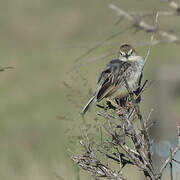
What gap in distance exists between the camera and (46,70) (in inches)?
870

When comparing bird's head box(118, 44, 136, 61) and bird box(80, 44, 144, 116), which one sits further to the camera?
bird's head box(118, 44, 136, 61)

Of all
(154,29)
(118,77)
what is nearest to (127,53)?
(118,77)

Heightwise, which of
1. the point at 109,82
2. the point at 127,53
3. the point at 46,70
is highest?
the point at 127,53

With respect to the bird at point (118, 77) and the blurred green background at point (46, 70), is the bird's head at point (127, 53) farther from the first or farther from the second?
the blurred green background at point (46, 70)

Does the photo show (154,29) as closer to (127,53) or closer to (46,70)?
(127,53)

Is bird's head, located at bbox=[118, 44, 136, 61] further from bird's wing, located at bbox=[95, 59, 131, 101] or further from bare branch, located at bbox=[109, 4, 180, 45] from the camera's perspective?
bare branch, located at bbox=[109, 4, 180, 45]

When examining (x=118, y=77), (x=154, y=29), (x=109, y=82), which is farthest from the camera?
(x=118, y=77)

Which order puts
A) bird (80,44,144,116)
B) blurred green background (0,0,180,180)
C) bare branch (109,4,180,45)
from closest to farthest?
bare branch (109,4,180,45), bird (80,44,144,116), blurred green background (0,0,180,180)

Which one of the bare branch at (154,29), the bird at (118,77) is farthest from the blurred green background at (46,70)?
the bird at (118,77)

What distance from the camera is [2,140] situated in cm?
1287

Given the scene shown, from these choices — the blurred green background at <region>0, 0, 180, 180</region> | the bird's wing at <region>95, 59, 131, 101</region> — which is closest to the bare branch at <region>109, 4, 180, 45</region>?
the blurred green background at <region>0, 0, 180, 180</region>

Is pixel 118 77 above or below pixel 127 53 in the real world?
below

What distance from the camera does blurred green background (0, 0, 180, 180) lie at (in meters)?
8.64

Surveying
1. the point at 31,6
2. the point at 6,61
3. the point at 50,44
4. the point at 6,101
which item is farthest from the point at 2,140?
the point at 31,6
